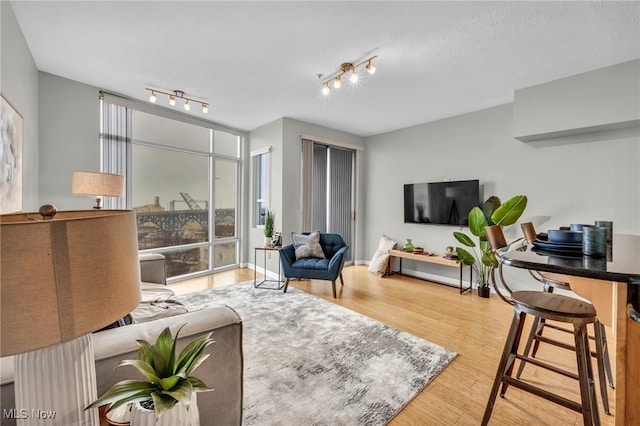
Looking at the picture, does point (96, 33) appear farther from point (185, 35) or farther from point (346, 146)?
point (346, 146)

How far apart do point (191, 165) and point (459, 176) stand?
4405 mm

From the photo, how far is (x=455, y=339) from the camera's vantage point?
257cm

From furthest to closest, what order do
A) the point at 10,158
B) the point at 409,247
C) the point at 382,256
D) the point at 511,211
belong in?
the point at 382,256
the point at 409,247
the point at 511,211
the point at 10,158

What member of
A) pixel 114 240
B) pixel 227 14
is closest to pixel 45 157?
pixel 227 14

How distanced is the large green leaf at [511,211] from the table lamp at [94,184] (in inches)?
174

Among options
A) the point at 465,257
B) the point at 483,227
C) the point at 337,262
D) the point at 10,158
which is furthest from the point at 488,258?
the point at 10,158

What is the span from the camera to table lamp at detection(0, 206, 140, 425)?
0.48 m

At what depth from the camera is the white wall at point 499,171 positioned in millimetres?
3061

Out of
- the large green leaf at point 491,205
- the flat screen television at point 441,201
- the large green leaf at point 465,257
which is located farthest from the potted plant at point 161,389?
the flat screen television at point 441,201

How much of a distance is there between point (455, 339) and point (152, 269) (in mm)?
2963

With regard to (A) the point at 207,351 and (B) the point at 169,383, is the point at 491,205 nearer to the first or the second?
(A) the point at 207,351

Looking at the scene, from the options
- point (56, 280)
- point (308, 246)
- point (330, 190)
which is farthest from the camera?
point (330, 190)

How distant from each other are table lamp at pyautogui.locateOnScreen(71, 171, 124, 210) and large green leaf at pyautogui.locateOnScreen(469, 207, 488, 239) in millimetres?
4231

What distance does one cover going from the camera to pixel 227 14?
6.85 feet
